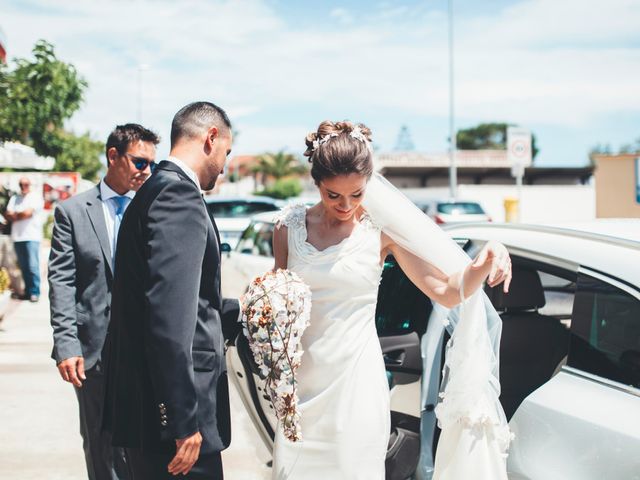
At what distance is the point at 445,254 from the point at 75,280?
1821 mm

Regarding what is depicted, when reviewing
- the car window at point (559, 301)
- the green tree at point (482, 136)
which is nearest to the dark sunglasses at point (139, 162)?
the car window at point (559, 301)

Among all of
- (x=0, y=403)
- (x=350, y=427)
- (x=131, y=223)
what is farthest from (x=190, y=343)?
(x=0, y=403)

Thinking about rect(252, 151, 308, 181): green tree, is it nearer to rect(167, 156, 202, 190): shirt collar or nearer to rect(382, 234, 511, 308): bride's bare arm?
rect(382, 234, 511, 308): bride's bare arm

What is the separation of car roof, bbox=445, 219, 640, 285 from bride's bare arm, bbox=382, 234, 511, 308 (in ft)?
0.95

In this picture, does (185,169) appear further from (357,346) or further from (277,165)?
(277,165)

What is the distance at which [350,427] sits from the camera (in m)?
2.65

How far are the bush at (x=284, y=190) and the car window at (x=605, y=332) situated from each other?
5646cm

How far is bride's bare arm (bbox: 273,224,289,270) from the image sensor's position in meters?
2.84

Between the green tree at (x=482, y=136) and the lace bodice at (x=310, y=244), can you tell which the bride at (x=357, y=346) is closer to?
the lace bodice at (x=310, y=244)

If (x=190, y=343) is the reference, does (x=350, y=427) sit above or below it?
below

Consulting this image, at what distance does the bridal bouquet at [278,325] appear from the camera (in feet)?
7.96

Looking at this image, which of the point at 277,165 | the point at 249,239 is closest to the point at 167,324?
the point at 249,239

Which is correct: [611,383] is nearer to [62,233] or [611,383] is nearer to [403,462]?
[403,462]

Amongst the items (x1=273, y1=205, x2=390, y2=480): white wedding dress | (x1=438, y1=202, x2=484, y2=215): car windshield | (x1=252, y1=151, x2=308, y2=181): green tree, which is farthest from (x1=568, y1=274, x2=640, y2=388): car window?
(x1=252, y1=151, x2=308, y2=181): green tree
